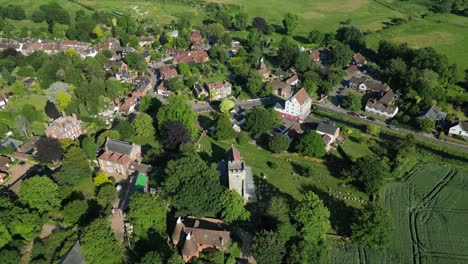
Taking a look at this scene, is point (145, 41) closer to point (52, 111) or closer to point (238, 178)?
point (52, 111)

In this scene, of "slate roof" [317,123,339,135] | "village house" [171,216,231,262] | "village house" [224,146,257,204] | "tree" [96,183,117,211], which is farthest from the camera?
"slate roof" [317,123,339,135]

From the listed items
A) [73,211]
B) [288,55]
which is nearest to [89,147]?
[73,211]

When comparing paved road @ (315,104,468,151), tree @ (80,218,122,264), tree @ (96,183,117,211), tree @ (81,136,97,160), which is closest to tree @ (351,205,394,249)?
tree @ (80,218,122,264)

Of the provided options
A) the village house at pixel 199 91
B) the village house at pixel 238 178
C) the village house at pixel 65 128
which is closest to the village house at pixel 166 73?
the village house at pixel 199 91

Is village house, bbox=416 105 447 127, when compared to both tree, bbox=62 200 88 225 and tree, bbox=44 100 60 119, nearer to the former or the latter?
tree, bbox=62 200 88 225

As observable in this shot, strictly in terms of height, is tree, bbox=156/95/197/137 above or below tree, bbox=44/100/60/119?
above

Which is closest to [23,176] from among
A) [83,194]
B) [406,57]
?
[83,194]

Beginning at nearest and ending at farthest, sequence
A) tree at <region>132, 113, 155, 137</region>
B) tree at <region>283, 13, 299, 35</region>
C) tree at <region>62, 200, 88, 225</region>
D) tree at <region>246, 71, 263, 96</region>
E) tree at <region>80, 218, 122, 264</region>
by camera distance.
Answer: tree at <region>80, 218, 122, 264</region>
tree at <region>62, 200, 88, 225</region>
tree at <region>132, 113, 155, 137</region>
tree at <region>246, 71, 263, 96</region>
tree at <region>283, 13, 299, 35</region>
